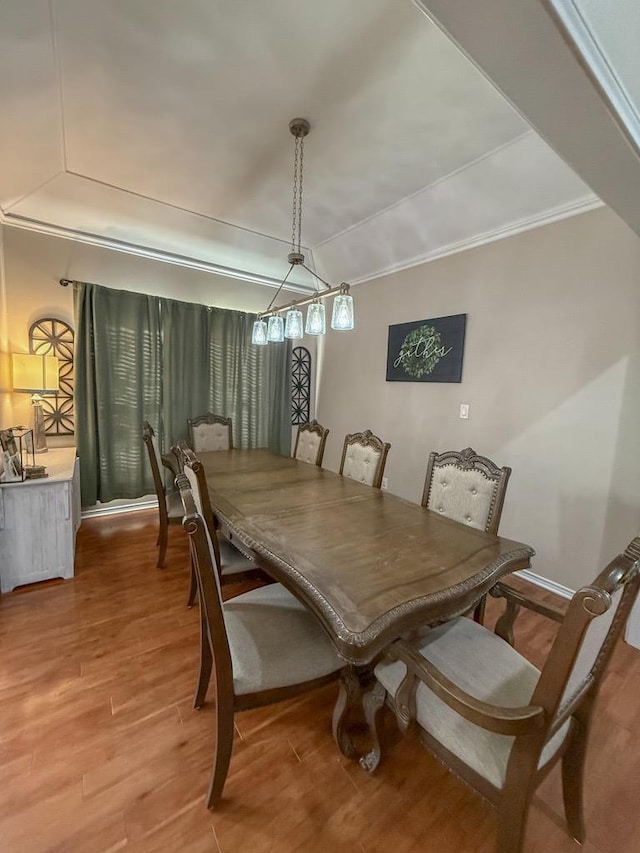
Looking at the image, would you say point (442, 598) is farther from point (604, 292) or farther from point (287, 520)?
point (604, 292)

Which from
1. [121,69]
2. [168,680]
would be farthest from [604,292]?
[168,680]

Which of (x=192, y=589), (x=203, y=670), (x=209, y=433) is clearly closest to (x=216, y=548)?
Result: (x=203, y=670)

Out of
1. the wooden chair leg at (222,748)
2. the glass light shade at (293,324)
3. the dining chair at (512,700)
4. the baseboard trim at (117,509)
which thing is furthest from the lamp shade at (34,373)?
the dining chair at (512,700)

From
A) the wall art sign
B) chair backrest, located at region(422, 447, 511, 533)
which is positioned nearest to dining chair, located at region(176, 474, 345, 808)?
chair backrest, located at region(422, 447, 511, 533)

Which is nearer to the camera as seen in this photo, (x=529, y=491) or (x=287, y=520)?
(x=287, y=520)

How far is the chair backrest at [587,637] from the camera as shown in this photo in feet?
2.36

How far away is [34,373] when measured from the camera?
2.59m

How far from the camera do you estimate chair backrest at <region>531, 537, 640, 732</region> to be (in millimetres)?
720

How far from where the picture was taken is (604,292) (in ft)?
7.23

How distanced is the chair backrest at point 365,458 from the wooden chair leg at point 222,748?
4.82 feet

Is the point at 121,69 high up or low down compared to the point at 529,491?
up

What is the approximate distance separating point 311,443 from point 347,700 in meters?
1.96

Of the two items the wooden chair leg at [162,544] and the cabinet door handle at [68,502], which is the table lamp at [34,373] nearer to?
the cabinet door handle at [68,502]

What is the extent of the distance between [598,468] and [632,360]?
683 millimetres
